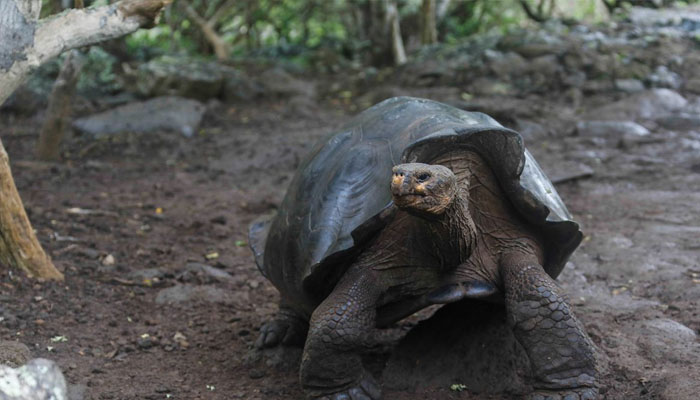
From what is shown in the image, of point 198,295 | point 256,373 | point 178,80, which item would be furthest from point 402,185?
point 178,80

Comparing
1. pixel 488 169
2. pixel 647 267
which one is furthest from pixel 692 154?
pixel 488 169

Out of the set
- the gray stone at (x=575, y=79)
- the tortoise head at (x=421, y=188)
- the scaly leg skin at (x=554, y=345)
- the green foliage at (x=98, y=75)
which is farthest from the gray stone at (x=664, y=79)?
the tortoise head at (x=421, y=188)

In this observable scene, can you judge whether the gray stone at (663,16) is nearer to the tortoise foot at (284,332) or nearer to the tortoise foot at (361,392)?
the tortoise foot at (284,332)

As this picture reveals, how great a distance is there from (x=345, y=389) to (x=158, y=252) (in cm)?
228

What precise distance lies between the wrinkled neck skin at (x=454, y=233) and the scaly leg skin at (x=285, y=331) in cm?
95

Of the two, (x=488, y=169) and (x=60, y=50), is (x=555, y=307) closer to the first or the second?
(x=488, y=169)

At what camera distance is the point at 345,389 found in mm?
2738

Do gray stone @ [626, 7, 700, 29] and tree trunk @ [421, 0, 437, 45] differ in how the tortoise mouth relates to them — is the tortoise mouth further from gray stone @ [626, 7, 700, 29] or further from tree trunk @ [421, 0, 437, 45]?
gray stone @ [626, 7, 700, 29]

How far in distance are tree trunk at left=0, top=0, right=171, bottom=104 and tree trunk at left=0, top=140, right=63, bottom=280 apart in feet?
1.22

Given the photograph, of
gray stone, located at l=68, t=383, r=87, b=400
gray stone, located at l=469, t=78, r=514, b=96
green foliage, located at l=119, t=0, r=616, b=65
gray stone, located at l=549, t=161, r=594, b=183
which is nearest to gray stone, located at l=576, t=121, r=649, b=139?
gray stone, located at l=549, t=161, r=594, b=183

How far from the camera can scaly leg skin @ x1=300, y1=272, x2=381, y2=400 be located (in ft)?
8.62

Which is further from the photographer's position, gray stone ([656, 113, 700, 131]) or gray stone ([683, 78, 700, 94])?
gray stone ([683, 78, 700, 94])

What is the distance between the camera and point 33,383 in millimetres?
1602

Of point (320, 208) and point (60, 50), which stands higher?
point (60, 50)
